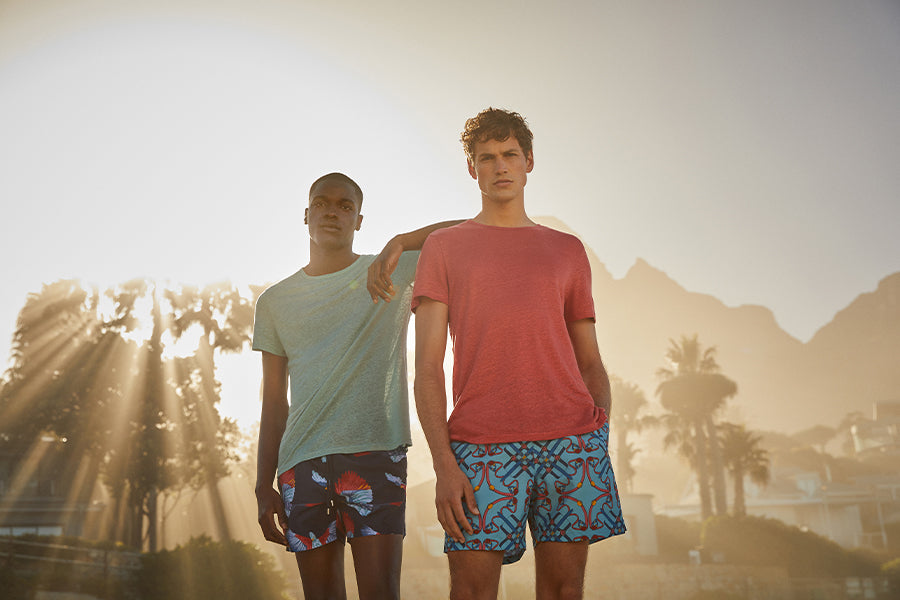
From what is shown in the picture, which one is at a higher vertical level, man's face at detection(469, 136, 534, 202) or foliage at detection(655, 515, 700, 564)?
man's face at detection(469, 136, 534, 202)

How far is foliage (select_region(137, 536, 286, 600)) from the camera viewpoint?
67.4ft

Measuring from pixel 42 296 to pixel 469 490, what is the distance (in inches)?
1256

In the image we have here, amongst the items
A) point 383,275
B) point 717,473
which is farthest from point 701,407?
point 383,275

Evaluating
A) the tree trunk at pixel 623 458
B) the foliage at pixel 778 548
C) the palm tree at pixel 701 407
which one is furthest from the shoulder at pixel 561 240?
the tree trunk at pixel 623 458

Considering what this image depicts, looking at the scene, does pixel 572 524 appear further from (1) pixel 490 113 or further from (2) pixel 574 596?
(1) pixel 490 113

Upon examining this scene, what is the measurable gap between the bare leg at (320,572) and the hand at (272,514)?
181 mm

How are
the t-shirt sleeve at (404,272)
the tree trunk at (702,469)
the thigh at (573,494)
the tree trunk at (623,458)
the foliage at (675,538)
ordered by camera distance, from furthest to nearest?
the tree trunk at (623,458) → the tree trunk at (702,469) → the foliage at (675,538) → the t-shirt sleeve at (404,272) → the thigh at (573,494)

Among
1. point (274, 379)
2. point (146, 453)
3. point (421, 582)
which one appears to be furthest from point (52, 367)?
point (274, 379)

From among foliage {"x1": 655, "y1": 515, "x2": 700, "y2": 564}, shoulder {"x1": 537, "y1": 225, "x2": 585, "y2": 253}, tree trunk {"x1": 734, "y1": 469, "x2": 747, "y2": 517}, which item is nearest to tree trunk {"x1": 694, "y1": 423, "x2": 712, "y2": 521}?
foliage {"x1": 655, "y1": 515, "x2": 700, "y2": 564}

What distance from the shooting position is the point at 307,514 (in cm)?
329

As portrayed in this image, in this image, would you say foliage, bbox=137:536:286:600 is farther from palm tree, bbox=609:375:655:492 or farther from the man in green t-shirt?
palm tree, bbox=609:375:655:492

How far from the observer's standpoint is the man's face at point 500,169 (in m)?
2.96

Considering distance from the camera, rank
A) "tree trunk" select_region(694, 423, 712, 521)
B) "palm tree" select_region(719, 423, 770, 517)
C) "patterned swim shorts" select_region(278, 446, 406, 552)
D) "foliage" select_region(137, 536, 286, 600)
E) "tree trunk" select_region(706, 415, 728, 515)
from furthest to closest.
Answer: "tree trunk" select_region(694, 423, 712, 521)
"tree trunk" select_region(706, 415, 728, 515)
"palm tree" select_region(719, 423, 770, 517)
"foliage" select_region(137, 536, 286, 600)
"patterned swim shorts" select_region(278, 446, 406, 552)

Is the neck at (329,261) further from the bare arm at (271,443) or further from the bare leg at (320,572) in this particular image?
the bare leg at (320,572)
